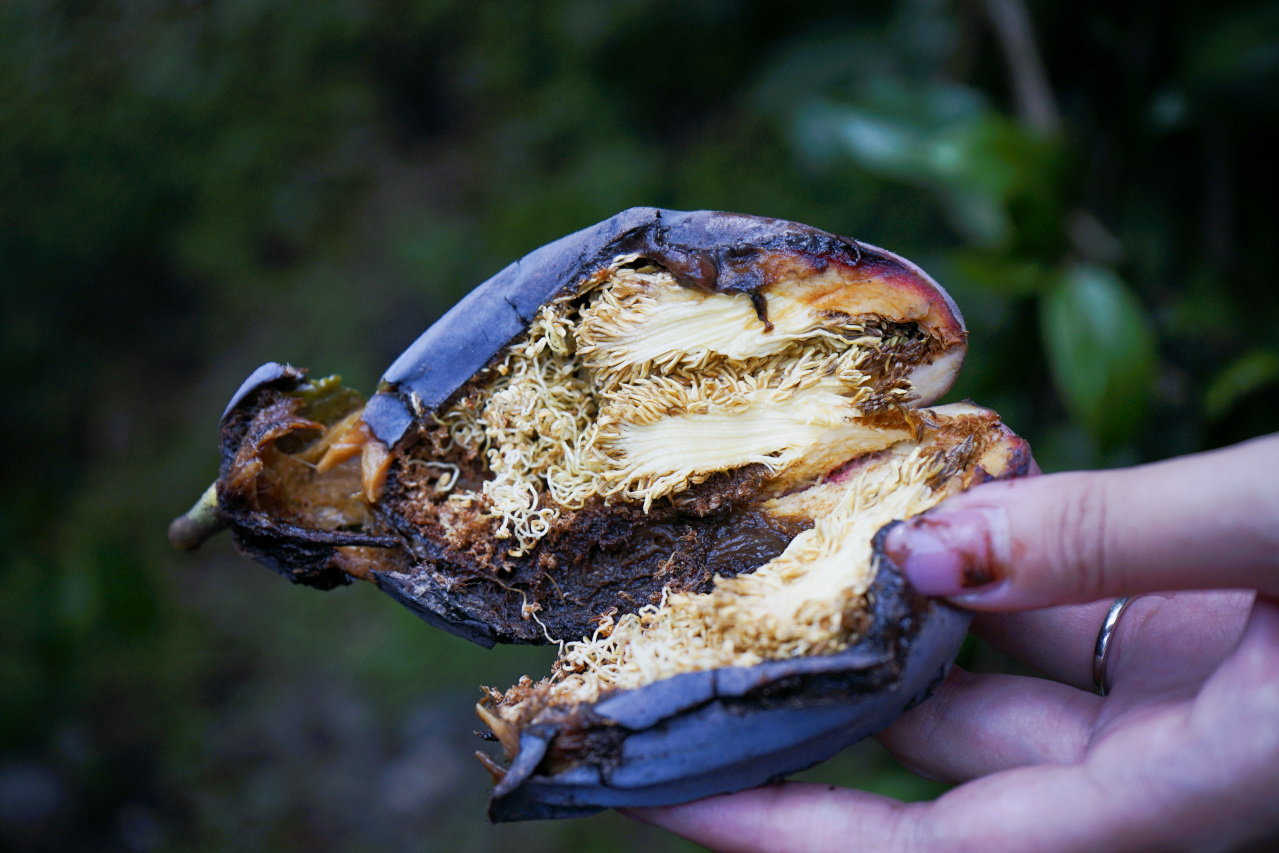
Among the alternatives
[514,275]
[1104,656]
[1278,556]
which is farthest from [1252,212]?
[514,275]

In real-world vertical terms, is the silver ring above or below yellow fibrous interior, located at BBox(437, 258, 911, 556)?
below

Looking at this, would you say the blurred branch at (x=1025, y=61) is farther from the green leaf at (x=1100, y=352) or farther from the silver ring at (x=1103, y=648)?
the silver ring at (x=1103, y=648)

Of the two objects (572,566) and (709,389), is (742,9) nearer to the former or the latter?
(709,389)

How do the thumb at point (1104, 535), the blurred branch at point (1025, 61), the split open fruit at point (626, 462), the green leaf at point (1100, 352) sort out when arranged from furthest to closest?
1. the blurred branch at point (1025, 61)
2. the green leaf at point (1100, 352)
3. the split open fruit at point (626, 462)
4. the thumb at point (1104, 535)

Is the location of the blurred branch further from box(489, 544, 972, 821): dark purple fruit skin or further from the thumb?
box(489, 544, 972, 821): dark purple fruit skin

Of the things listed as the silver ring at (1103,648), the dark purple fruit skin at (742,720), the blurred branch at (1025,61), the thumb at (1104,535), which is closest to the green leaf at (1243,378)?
the silver ring at (1103,648)

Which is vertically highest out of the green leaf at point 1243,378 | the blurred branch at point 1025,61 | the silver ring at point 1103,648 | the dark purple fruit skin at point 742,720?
the blurred branch at point 1025,61

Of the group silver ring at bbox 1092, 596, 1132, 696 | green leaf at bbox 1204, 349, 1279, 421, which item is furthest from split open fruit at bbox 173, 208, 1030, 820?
green leaf at bbox 1204, 349, 1279, 421
